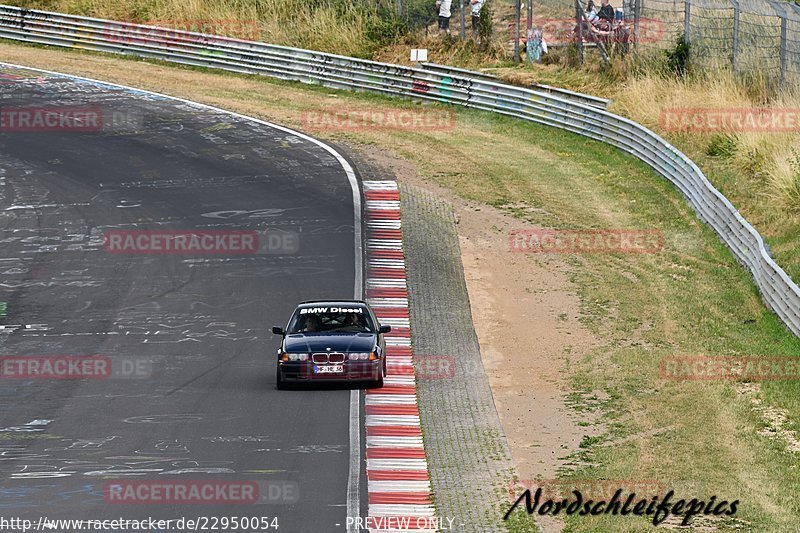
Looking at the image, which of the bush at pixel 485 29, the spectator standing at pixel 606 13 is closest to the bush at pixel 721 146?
the spectator standing at pixel 606 13

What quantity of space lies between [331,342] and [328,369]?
1.32ft

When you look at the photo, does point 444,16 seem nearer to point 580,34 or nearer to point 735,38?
point 580,34

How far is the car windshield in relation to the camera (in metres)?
19.1

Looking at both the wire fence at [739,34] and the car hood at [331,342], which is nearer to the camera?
the car hood at [331,342]

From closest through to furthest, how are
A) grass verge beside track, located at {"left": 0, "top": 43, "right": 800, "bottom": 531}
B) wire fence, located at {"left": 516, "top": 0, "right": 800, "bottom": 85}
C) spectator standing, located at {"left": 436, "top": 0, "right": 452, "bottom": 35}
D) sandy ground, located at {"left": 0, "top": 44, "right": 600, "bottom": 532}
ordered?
grass verge beside track, located at {"left": 0, "top": 43, "right": 800, "bottom": 531} < sandy ground, located at {"left": 0, "top": 44, "right": 600, "bottom": 532} < wire fence, located at {"left": 516, "top": 0, "right": 800, "bottom": 85} < spectator standing, located at {"left": 436, "top": 0, "right": 452, "bottom": 35}

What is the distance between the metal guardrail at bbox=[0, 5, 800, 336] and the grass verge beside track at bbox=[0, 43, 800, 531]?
0.39 m

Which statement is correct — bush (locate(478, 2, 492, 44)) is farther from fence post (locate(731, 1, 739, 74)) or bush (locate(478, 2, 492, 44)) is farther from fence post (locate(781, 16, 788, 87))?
fence post (locate(781, 16, 788, 87))

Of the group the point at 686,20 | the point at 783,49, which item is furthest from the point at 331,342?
the point at 686,20

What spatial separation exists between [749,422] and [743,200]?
11000mm

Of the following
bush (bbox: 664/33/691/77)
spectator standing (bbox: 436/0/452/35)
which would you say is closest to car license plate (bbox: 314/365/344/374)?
bush (bbox: 664/33/691/77)

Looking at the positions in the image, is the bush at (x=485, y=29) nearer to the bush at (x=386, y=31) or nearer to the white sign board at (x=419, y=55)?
the white sign board at (x=419, y=55)

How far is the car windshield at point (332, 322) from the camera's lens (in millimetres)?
19062

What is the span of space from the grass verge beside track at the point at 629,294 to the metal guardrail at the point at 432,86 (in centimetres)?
39

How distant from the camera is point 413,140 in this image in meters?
36.4
